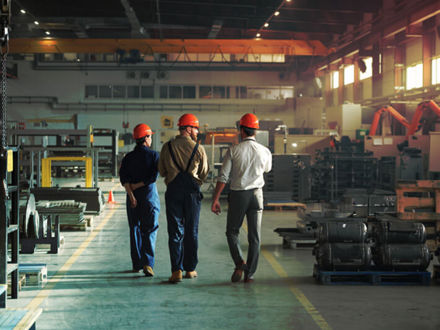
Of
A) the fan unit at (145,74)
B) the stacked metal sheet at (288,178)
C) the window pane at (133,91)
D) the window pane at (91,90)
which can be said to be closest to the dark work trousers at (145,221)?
the stacked metal sheet at (288,178)

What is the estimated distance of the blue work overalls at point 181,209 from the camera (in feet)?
19.0

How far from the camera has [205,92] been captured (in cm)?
3544

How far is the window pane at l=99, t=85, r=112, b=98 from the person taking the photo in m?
35.1

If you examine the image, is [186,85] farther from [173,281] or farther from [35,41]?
[173,281]

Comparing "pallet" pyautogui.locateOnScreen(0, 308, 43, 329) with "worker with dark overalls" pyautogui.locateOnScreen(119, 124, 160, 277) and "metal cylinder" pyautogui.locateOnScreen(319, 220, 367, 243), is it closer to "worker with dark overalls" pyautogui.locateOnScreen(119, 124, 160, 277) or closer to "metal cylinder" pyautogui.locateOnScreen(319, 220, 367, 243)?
"worker with dark overalls" pyautogui.locateOnScreen(119, 124, 160, 277)

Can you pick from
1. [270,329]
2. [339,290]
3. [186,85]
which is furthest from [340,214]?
[186,85]

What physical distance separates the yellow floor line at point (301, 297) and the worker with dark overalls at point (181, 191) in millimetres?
1168

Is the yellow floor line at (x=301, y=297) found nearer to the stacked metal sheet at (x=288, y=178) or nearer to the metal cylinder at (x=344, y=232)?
the metal cylinder at (x=344, y=232)

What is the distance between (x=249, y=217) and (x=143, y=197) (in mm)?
1262

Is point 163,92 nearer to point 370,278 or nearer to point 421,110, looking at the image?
point 421,110

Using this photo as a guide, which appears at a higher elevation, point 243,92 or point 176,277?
point 243,92

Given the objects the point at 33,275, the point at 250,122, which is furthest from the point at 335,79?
the point at 33,275

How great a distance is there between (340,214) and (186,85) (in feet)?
91.3

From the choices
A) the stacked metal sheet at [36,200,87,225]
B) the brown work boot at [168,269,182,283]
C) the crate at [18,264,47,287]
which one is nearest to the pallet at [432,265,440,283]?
the brown work boot at [168,269,182,283]
